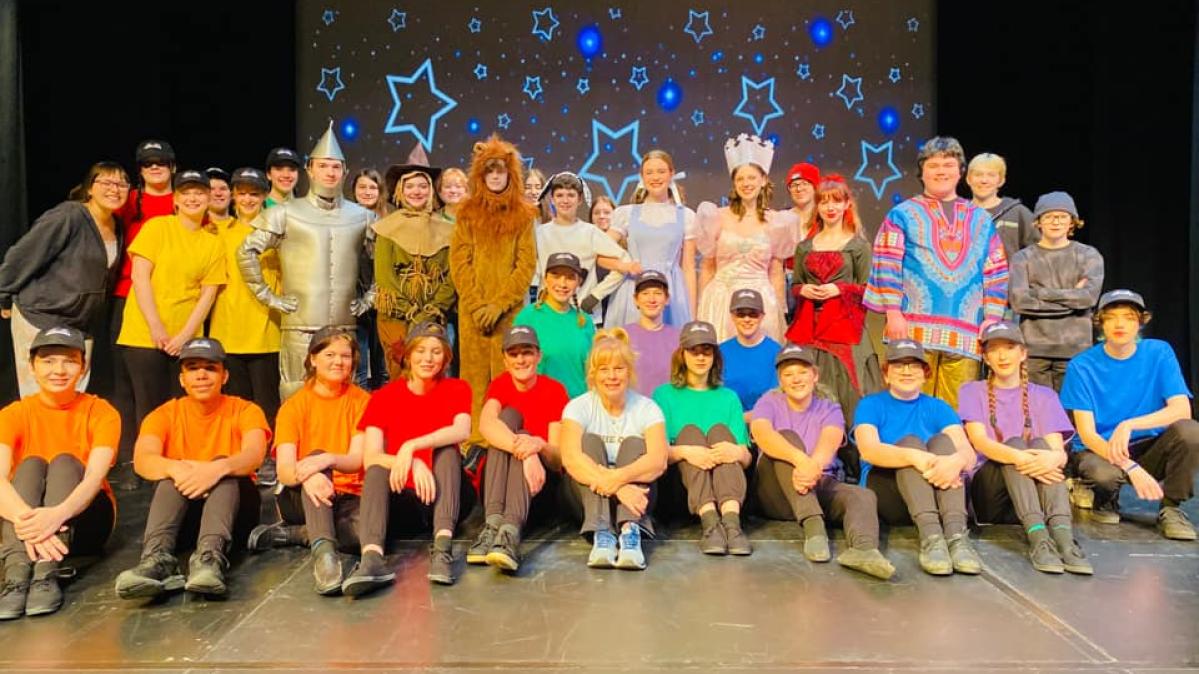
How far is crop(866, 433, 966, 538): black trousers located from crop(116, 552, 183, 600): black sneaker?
230cm

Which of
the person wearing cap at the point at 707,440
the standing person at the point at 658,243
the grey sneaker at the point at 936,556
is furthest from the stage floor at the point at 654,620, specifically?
the standing person at the point at 658,243

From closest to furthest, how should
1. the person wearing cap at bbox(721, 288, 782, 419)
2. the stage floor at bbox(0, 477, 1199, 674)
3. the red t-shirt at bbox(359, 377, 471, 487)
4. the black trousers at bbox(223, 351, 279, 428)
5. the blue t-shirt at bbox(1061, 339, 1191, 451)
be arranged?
the stage floor at bbox(0, 477, 1199, 674) < the red t-shirt at bbox(359, 377, 471, 487) < the blue t-shirt at bbox(1061, 339, 1191, 451) < the person wearing cap at bbox(721, 288, 782, 419) < the black trousers at bbox(223, 351, 279, 428)

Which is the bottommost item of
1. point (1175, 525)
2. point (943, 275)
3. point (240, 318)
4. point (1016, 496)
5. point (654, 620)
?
point (654, 620)

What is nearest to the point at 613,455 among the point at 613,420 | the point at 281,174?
the point at 613,420

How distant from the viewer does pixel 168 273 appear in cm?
415

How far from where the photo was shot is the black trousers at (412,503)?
288cm

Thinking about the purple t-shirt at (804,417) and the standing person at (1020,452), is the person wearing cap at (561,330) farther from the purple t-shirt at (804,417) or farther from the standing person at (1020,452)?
the standing person at (1020,452)

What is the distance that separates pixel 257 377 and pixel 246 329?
23cm

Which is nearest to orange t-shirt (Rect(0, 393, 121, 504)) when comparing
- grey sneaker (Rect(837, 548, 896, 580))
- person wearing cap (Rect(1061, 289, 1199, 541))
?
grey sneaker (Rect(837, 548, 896, 580))

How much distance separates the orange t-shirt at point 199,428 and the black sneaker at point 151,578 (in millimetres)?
384

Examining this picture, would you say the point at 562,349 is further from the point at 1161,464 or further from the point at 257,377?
the point at 1161,464

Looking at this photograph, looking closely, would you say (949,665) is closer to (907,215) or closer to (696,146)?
(907,215)

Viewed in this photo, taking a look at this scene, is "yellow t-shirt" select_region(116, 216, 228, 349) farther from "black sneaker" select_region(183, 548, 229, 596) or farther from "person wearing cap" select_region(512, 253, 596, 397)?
"black sneaker" select_region(183, 548, 229, 596)

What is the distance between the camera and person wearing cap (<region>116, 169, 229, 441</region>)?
4.12 metres
